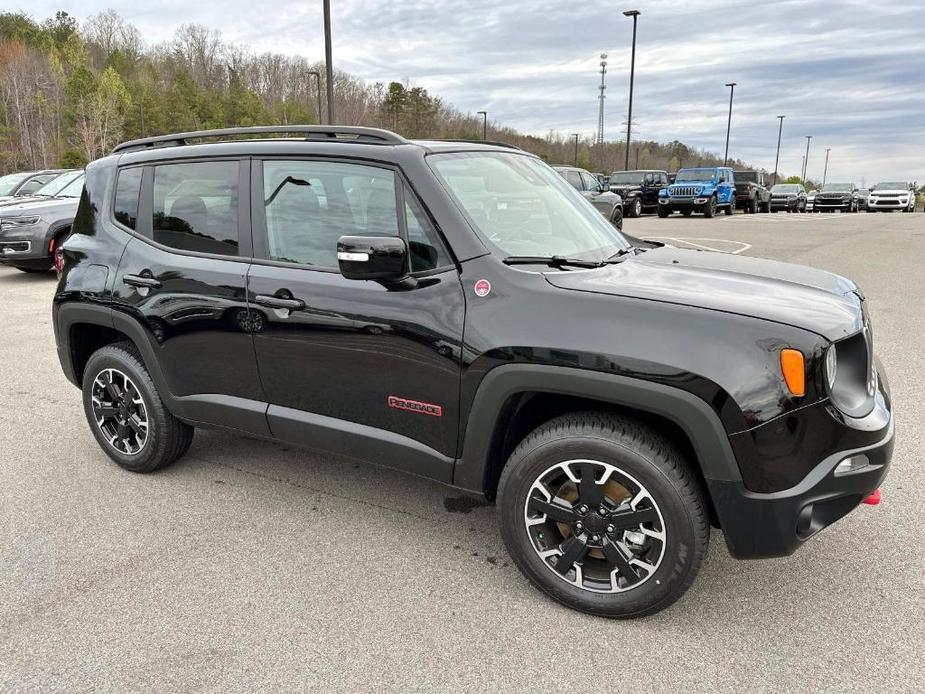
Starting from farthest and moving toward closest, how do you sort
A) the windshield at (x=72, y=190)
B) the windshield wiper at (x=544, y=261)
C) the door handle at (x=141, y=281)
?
the windshield at (x=72, y=190), the door handle at (x=141, y=281), the windshield wiper at (x=544, y=261)

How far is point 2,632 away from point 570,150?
105 meters

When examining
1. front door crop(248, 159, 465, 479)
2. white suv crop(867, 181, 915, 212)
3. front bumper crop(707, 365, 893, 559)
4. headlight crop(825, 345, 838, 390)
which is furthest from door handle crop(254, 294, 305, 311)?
white suv crop(867, 181, 915, 212)

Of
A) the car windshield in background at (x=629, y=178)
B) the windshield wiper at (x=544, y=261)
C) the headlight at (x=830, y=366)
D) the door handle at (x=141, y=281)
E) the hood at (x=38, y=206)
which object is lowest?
the headlight at (x=830, y=366)

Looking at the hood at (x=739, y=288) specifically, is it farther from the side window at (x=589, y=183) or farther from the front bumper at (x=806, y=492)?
the side window at (x=589, y=183)

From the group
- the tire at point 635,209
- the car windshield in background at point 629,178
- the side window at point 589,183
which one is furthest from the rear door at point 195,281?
the car windshield in background at point 629,178

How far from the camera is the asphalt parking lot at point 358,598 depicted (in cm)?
238

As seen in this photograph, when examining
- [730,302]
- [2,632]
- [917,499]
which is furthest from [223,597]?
[917,499]

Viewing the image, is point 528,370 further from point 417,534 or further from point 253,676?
point 253,676

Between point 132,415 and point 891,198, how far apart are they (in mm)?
41926

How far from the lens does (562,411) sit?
2.79 m

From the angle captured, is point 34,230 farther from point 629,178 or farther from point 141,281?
point 629,178

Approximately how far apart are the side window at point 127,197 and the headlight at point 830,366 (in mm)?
3405

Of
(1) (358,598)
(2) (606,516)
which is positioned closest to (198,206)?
(1) (358,598)

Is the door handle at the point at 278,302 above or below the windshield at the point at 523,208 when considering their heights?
below
